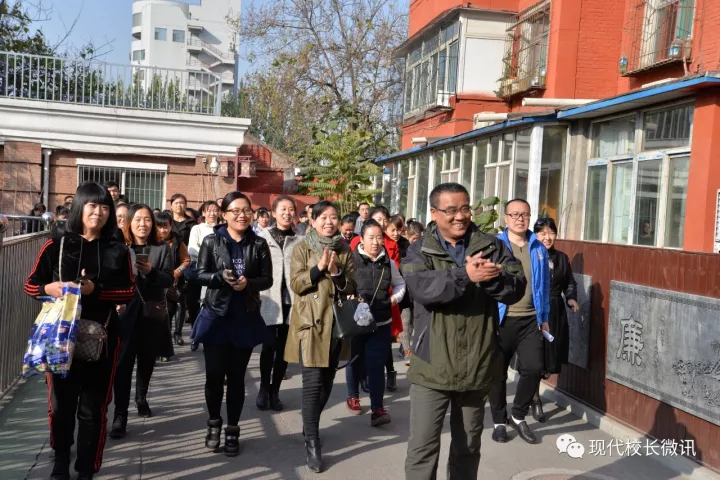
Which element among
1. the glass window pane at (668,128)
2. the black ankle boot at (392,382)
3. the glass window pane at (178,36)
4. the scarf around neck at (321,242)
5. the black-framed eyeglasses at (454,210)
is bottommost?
the black ankle boot at (392,382)

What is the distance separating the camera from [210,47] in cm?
7588

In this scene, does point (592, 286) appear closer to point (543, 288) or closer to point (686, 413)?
point (543, 288)

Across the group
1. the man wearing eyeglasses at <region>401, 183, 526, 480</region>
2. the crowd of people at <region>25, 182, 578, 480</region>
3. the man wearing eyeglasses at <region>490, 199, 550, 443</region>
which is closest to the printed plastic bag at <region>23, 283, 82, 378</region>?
the crowd of people at <region>25, 182, 578, 480</region>

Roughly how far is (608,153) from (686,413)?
8.01 meters

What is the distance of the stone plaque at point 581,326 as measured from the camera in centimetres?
805

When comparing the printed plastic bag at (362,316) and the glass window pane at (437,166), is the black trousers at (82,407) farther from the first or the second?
the glass window pane at (437,166)

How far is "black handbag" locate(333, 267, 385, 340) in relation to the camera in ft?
20.1

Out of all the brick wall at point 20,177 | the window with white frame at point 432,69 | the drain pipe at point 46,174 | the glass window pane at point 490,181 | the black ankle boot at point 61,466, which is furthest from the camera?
the window with white frame at point 432,69

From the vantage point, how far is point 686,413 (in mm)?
6301

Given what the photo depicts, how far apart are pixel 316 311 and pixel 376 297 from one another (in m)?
1.43

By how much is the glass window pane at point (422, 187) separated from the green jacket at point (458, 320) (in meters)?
16.8

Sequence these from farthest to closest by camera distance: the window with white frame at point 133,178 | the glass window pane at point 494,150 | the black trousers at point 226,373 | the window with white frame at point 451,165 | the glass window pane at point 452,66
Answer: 1. the glass window pane at point 452,66
2. the window with white frame at point 133,178
3. the window with white frame at point 451,165
4. the glass window pane at point 494,150
5. the black trousers at point 226,373

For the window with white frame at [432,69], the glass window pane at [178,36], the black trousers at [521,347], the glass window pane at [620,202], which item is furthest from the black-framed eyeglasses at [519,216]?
the glass window pane at [178,36]

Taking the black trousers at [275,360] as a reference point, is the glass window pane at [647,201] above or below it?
above
